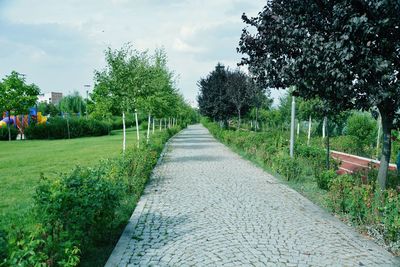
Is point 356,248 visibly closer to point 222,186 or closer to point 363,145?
point 222,186

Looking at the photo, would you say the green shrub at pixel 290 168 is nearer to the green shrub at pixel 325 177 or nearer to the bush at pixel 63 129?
the green shrub at pixel 325 177

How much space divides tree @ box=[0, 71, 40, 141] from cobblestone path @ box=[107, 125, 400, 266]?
28.6m

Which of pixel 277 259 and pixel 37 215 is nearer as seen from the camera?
pixel 37 215

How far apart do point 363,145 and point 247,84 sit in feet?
34.3

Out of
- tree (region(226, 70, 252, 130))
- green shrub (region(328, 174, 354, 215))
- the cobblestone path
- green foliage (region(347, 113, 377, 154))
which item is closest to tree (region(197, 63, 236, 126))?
tree (region(226, 70, 252, 130))

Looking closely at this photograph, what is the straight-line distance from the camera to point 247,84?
26.4 metres

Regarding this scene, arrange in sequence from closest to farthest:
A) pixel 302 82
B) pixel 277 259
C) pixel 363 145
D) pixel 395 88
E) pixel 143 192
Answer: pixel 277 259, pixel 395 88, pixel 302 82, pixel 143 192, pixel 363 145

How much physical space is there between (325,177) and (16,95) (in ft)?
106

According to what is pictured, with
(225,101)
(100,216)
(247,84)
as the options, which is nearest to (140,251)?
(100,216)

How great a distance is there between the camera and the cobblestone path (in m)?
4.86

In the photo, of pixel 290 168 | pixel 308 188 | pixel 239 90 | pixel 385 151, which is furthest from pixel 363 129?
pixel 385 151

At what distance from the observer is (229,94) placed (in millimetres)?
27062

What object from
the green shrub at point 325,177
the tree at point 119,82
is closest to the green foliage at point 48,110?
the tree at point 119,82

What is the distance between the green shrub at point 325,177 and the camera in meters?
8.67
